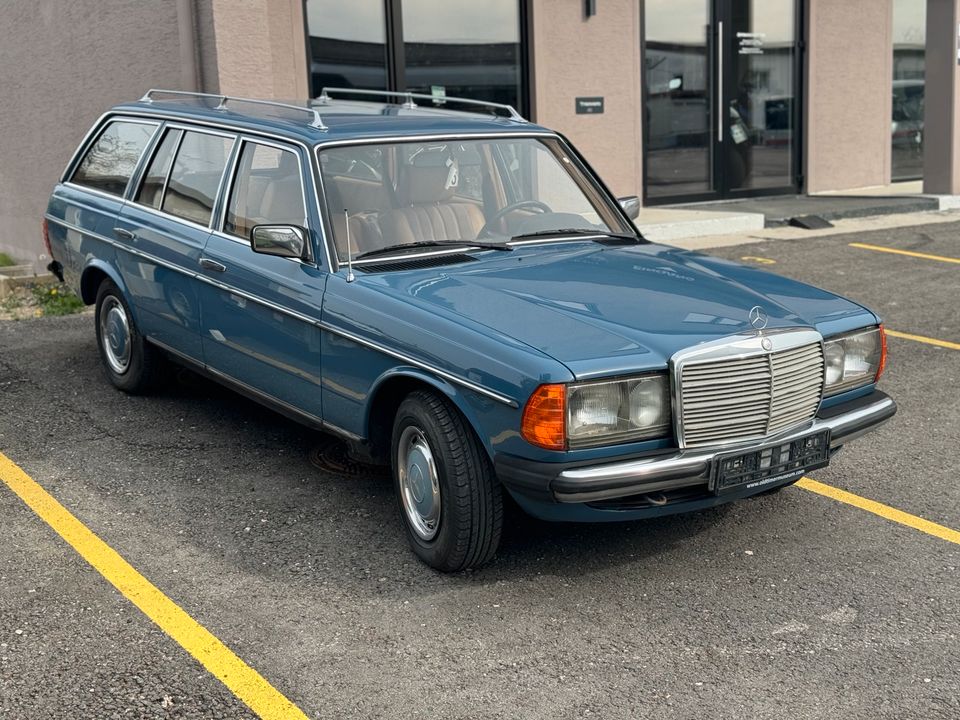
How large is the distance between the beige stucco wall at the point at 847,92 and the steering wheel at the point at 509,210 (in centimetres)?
1105

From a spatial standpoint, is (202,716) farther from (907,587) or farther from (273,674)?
(907,587)

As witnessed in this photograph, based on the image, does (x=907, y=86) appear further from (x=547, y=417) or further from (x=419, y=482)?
(x=547, y=417)

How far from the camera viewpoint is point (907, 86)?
17016 millimetres

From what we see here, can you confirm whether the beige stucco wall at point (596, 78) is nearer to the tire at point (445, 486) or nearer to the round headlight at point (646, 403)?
the tire at point (445, 486)

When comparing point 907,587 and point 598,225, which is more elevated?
point 598,225

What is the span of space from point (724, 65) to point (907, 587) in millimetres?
11548

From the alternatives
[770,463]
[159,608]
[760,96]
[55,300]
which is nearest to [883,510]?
[770,463]

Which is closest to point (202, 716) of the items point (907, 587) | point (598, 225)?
point (907, 587)

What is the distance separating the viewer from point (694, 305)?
4605mm

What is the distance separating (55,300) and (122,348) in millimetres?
3128

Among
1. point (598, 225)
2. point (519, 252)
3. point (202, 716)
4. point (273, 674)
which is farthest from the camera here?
point (598, 225)

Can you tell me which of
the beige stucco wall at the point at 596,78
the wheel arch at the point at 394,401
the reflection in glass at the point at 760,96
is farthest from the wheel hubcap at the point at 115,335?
the reflection in glass at the point at 760,96

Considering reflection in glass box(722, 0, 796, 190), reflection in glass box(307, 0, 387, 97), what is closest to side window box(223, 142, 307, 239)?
reflection in glass box(307, 0, 387, 97)

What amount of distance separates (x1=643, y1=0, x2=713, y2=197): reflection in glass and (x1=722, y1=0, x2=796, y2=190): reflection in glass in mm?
384
